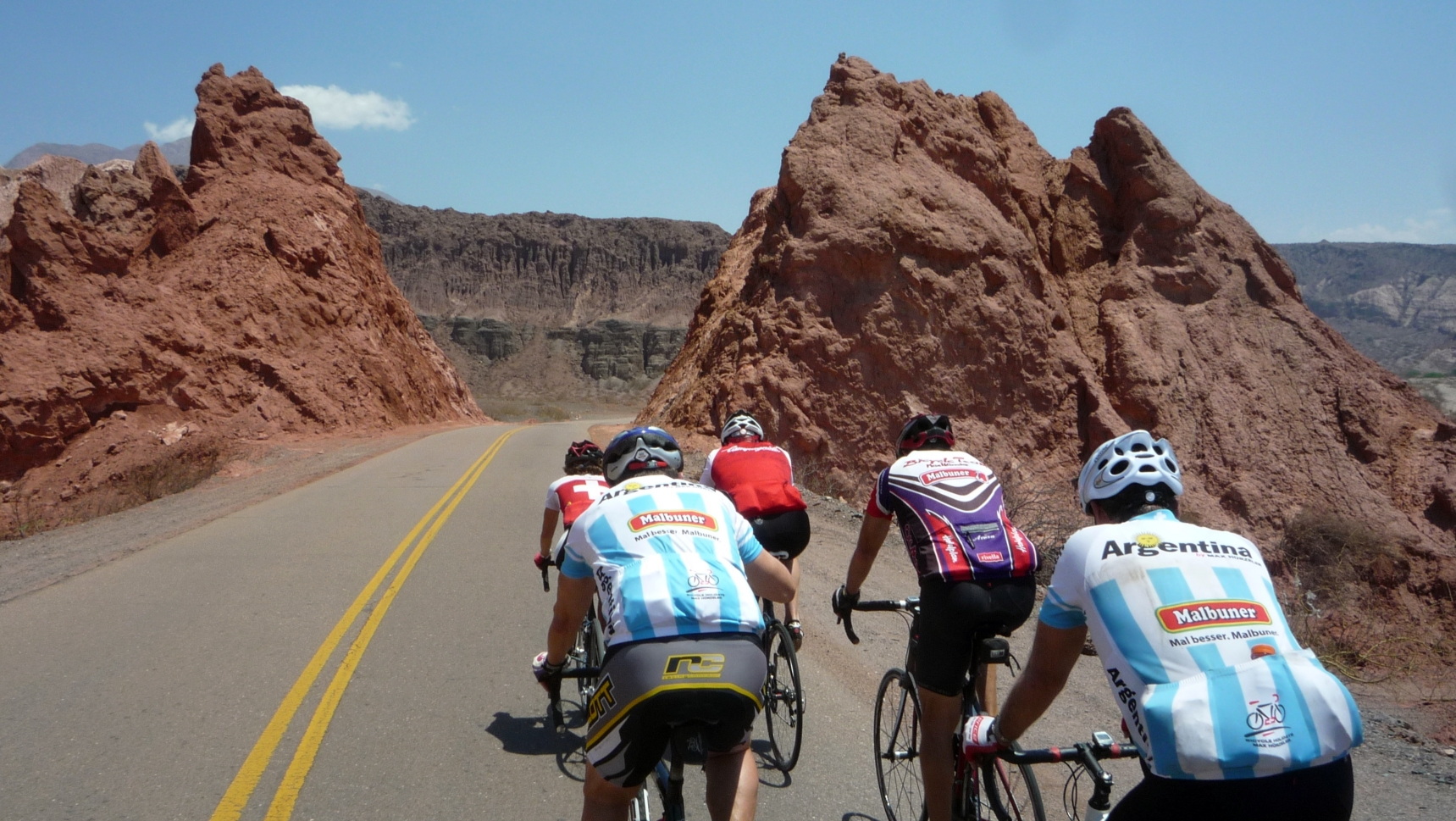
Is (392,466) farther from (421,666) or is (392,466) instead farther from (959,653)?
(959,653)

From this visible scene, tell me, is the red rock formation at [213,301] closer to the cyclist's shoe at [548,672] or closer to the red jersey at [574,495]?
the red jersey at [574,495]

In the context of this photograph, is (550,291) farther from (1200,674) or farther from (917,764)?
(1200,674)

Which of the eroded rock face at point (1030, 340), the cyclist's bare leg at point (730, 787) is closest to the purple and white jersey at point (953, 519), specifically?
the cyclist's bare leg at point (730, 787)

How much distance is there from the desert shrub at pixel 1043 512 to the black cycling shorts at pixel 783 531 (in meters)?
4.32

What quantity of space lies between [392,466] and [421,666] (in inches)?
534

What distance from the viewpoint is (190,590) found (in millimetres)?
8227

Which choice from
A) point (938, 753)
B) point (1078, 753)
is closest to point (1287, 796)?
point (1078, 753)

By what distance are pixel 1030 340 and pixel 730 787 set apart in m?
16.0

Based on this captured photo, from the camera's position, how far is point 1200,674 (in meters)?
2.31

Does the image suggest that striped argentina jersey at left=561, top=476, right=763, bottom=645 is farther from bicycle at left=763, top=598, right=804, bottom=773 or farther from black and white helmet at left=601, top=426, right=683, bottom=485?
bicycle at left=763, top=598, right=804, bottom=773

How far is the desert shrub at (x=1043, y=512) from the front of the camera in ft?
35.6

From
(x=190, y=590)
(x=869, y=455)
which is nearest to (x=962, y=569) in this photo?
(x=190, y=590)

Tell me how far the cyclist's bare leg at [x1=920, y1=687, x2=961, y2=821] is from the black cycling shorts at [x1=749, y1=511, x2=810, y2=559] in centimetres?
182

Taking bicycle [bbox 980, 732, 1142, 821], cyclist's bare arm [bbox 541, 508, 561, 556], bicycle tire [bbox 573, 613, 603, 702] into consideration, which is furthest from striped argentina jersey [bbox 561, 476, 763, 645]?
cyclist's bare arm [bbox 541, 508, 561, 556]
